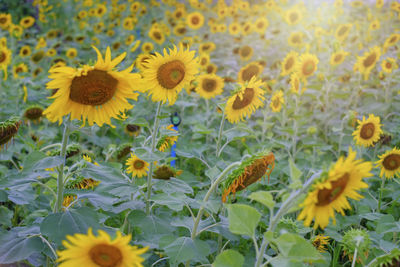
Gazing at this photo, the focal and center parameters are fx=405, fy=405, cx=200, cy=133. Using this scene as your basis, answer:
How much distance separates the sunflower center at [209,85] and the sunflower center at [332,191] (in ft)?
5.39

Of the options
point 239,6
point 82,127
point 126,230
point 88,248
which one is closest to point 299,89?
point 126,230

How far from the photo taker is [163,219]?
1.60 m

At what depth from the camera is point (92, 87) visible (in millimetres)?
1228

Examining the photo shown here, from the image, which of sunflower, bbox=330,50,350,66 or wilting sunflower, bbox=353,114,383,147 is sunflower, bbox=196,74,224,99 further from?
sunflower, bbox=330,50,350,66

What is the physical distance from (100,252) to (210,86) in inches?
68.9

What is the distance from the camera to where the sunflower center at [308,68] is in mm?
2881

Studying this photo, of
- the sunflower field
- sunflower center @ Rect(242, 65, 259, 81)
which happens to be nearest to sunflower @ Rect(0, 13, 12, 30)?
the sunflower field

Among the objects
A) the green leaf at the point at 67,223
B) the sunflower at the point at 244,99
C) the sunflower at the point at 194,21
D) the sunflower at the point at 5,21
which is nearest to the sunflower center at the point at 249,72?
the sunflower at the point at 244,99

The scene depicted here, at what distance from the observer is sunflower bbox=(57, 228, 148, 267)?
3.04 feet

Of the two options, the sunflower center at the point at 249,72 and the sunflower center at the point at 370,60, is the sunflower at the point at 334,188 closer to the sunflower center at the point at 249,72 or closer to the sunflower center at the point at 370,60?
the sunflower center at the point at 249,72

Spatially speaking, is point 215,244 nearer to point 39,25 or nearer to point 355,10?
point 39,25

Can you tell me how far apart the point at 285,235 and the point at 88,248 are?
0.48m

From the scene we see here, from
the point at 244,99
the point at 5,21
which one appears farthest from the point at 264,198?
the point at 5,21

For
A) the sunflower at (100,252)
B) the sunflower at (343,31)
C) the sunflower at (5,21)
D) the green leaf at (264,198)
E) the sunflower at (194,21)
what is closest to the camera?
the sunflower at (100,252)
